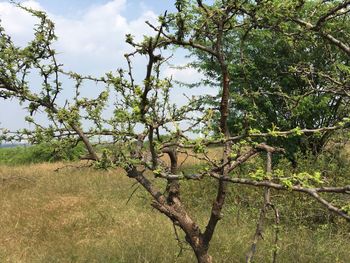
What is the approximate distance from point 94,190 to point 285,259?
258 inches

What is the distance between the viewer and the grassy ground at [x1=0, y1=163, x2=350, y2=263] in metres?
6.04

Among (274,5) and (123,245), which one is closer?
(274,5)

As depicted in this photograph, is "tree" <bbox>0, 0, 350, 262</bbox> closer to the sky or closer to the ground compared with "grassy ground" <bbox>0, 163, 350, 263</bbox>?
closer to the sky

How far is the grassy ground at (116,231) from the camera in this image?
604 centimetres

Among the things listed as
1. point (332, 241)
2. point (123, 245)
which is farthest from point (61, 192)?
point (332, 241)

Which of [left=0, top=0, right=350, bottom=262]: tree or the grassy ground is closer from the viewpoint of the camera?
[left=0, top=0, right=350, bottom=262]: tree

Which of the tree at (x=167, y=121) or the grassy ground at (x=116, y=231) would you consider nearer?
the tree at (x=167, y=121)

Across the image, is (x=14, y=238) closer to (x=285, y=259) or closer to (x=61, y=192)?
(x=61, y=192)

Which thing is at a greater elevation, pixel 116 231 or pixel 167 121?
pixel 167 121

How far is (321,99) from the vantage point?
11.8 meters

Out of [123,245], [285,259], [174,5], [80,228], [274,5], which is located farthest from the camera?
[80,228]

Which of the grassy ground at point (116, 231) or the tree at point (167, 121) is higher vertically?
the tree at point (167, 121)

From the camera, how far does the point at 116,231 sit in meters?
7.65

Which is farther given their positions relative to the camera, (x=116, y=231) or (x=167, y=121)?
(x=116, y=231)
